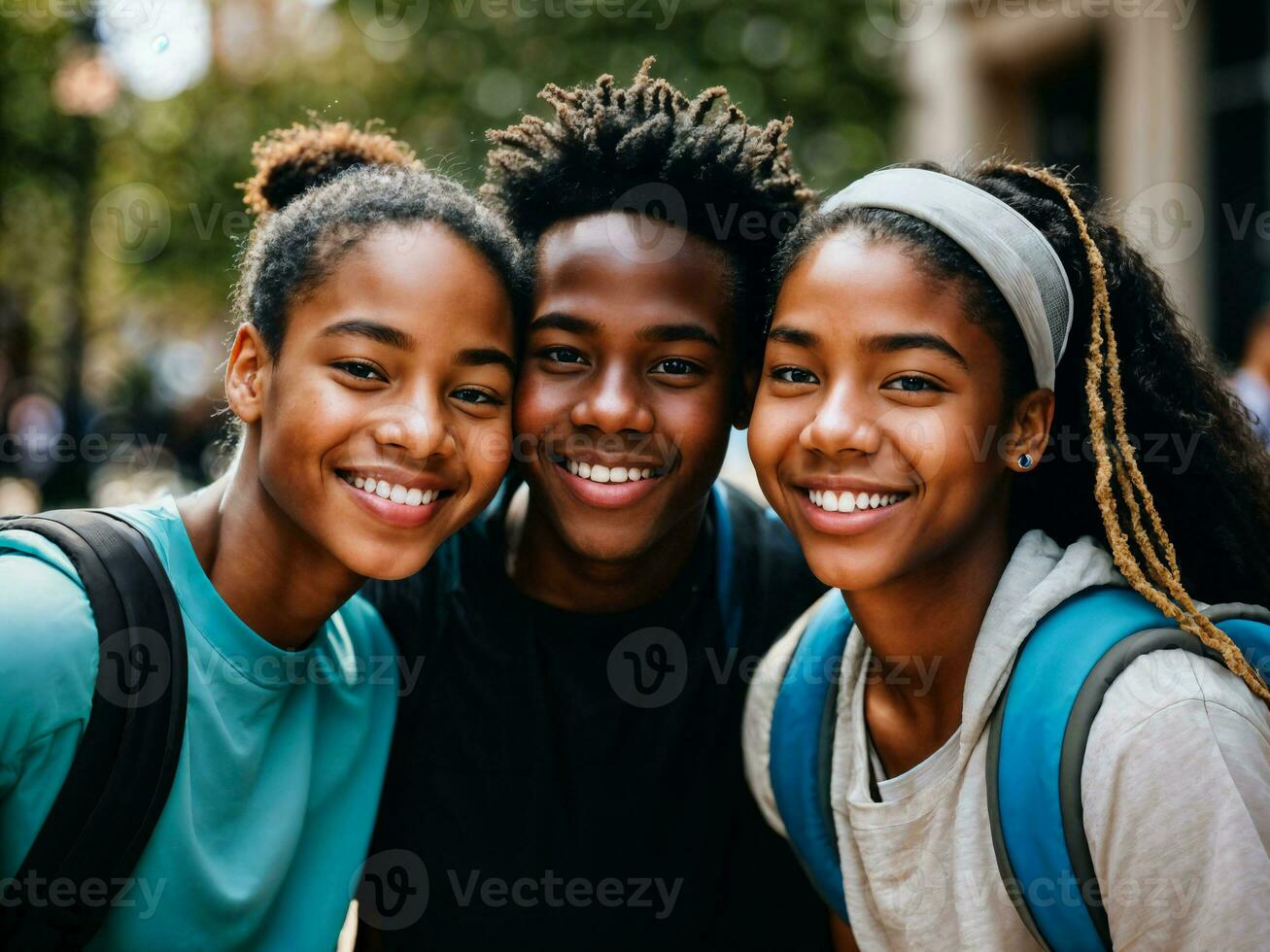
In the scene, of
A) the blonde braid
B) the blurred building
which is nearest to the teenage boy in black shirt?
the blonde braid

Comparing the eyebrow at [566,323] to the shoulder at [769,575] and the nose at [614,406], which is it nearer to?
the nose at [614,406]

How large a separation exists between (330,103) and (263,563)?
764 centimetres

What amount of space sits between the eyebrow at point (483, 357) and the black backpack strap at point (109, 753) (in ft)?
2.39

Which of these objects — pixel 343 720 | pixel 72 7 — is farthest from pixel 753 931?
pixel 72 7

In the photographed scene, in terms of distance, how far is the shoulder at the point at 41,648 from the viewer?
2008 millimetres

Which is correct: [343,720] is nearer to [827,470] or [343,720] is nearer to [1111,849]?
[827,470]

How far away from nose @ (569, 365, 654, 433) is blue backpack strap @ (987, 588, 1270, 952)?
3.09ft

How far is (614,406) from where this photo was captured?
254cm

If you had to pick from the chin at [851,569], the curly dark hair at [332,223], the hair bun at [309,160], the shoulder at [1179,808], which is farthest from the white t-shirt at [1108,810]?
the hair bun at [309,160]

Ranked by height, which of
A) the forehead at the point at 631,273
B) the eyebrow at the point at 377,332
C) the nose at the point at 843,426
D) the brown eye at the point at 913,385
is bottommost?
the nose at the point at 843,426

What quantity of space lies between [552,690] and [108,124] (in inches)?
310

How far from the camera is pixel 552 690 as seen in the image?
9.05 feet

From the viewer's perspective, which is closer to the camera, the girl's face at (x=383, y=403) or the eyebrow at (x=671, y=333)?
the girl's face at (x=383, y=403)

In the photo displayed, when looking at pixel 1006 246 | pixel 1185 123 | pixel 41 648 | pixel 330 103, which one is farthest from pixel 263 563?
pixel 1185 123
